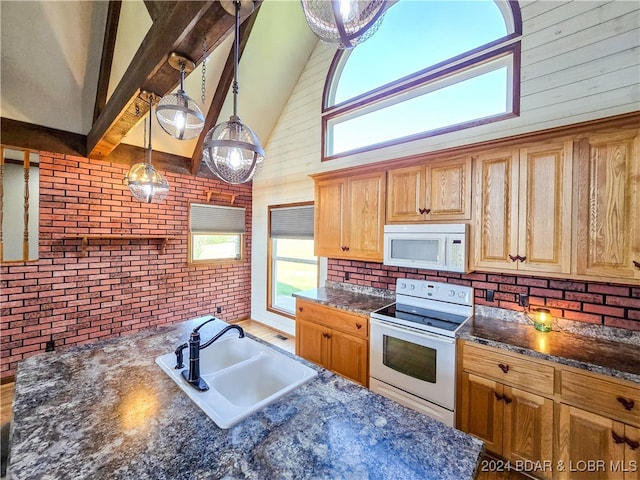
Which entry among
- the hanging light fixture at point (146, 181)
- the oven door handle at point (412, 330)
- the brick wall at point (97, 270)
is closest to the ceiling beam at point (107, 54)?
the brick wall at point (97, 270)

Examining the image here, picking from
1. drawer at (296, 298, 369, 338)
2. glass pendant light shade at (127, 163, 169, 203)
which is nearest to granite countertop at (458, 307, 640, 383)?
drawer at (296, 298, 369, 338)

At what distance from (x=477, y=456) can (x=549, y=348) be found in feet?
3.99

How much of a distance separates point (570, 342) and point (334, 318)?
1.77 meters

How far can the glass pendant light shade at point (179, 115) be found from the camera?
66.7 inches

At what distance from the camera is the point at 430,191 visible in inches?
92.5

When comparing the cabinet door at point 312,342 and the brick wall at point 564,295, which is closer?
the brick wall at point 564,295

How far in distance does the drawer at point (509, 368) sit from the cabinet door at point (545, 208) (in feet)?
2.12

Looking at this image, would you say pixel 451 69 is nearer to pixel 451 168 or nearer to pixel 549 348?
pixel 451 168

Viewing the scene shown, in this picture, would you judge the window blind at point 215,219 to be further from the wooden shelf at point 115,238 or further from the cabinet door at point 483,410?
the cabinet door at point 483,410

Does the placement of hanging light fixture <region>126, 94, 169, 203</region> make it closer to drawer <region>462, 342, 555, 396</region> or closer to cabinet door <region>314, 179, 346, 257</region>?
cabinet door <region>314, 179, 346, 257</region>

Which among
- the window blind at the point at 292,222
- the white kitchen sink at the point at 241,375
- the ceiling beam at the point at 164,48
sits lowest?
the white kitchen sink at the point at 241,375

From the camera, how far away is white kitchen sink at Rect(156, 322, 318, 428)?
1144 millimetres

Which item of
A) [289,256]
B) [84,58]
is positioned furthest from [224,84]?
[289,256]

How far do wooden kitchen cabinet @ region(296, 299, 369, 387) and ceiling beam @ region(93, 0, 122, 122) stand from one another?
312cm
